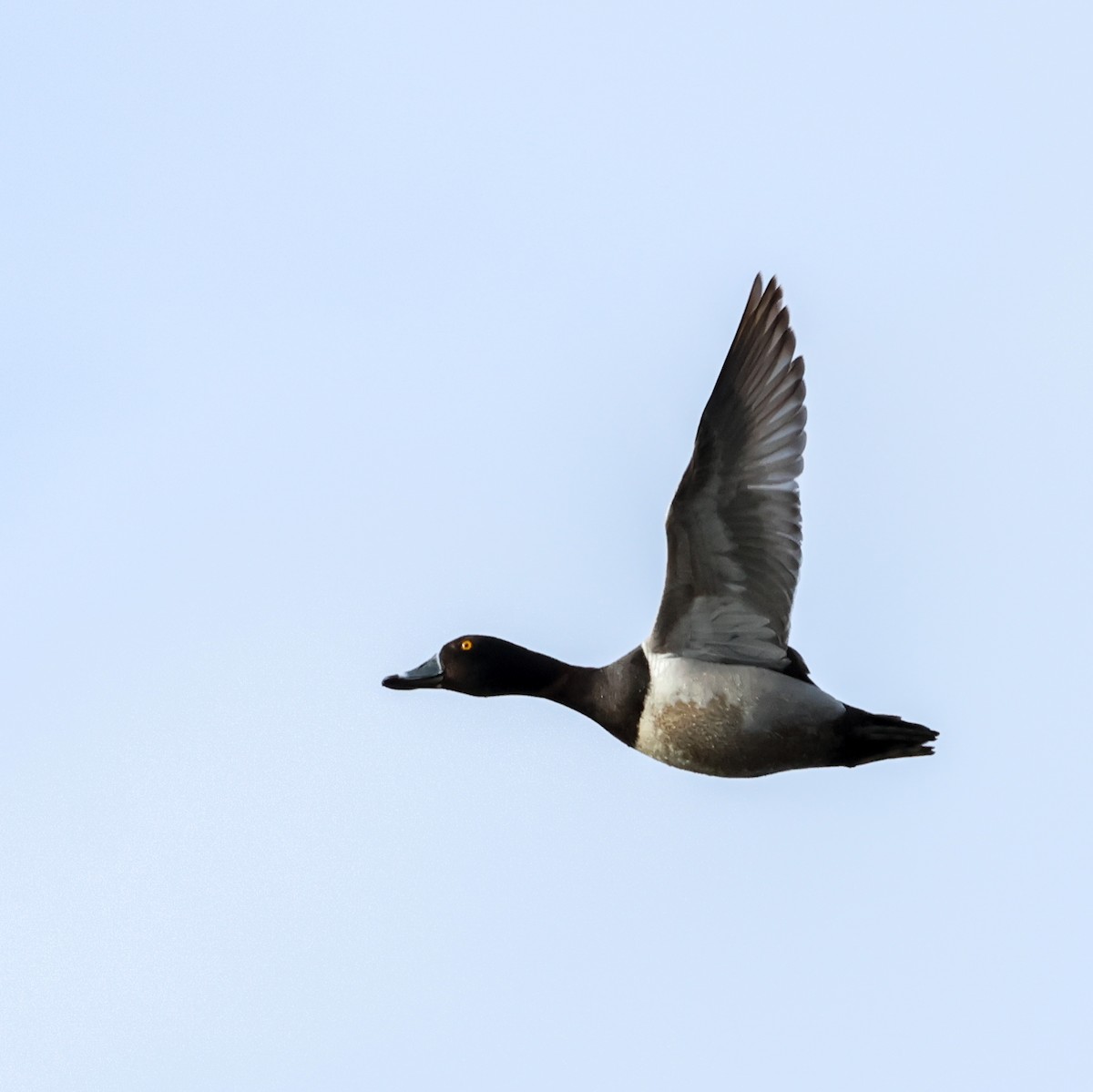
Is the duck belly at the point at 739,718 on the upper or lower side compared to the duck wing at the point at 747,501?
lower

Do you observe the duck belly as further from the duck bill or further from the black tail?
the duck bill

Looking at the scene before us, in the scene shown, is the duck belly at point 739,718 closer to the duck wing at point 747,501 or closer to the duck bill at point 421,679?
the duck wing at point 747,501

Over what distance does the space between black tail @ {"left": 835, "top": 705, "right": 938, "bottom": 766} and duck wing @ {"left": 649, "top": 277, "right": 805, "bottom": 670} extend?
61 centimetres

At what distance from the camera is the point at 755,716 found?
13172 millimetres

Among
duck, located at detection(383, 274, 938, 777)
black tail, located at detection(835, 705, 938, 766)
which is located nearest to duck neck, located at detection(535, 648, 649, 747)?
duck, located at detection(383, 274, 938, 777)

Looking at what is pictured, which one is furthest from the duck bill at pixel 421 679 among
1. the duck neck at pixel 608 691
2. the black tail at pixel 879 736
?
the black tail at pixel 879 736

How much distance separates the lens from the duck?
12961 mm

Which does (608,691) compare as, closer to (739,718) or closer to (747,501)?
(739,718)

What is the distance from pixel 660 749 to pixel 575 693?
82cm

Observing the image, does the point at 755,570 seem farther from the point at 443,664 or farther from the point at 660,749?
the point at 443,664

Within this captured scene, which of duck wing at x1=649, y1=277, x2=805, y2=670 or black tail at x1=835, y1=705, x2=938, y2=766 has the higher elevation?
duck wing at x1=649, y1=277, x2=805, y2=670

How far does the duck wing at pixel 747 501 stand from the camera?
42.4 feet

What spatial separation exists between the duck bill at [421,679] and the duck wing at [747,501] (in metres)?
1.96

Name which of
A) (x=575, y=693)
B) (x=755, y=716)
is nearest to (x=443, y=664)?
(x=575, y=693)
